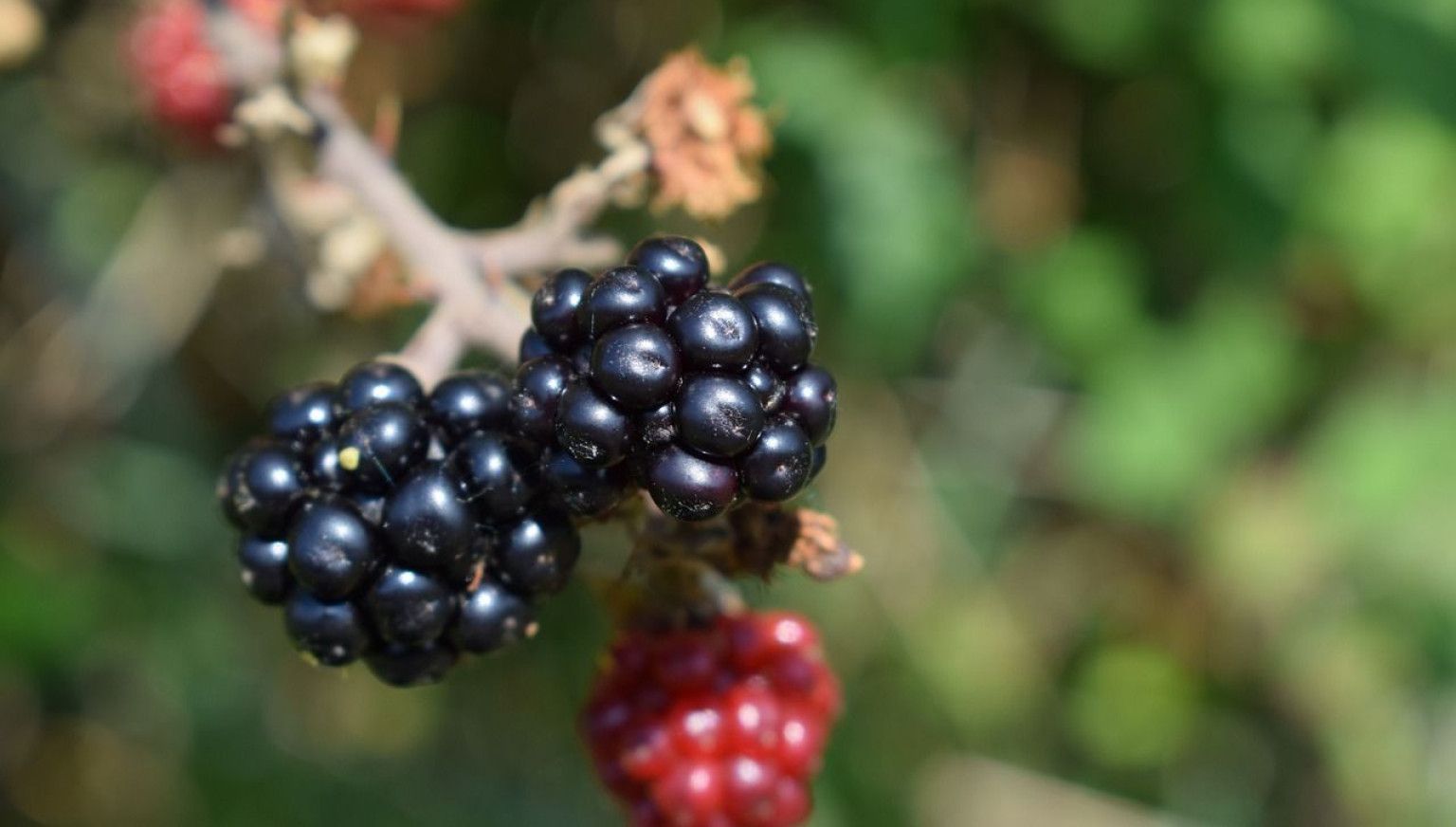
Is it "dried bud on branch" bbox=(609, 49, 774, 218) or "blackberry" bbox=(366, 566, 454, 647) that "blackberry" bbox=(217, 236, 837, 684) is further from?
"dried bud on branch" bbox=(609, 49, 774, 218)

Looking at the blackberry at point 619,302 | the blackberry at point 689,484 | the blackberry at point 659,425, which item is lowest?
the blackberry at point 689,484

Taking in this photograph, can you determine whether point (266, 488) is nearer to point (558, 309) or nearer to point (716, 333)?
point (558, 309)

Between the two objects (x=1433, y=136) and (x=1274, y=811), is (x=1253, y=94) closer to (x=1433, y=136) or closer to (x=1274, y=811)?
(x=1433, y=136)

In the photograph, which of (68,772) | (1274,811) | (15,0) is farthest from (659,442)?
(1274,811)

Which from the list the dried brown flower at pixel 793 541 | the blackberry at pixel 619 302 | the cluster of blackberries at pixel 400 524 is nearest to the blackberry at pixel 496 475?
the cluster of blackberries at pixel 400 524

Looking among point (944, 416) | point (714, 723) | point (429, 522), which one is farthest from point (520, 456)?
point (944, 416)

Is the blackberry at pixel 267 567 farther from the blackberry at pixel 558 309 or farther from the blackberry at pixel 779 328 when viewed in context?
the blackberry at pixel 779 328

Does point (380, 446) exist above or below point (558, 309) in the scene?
below
